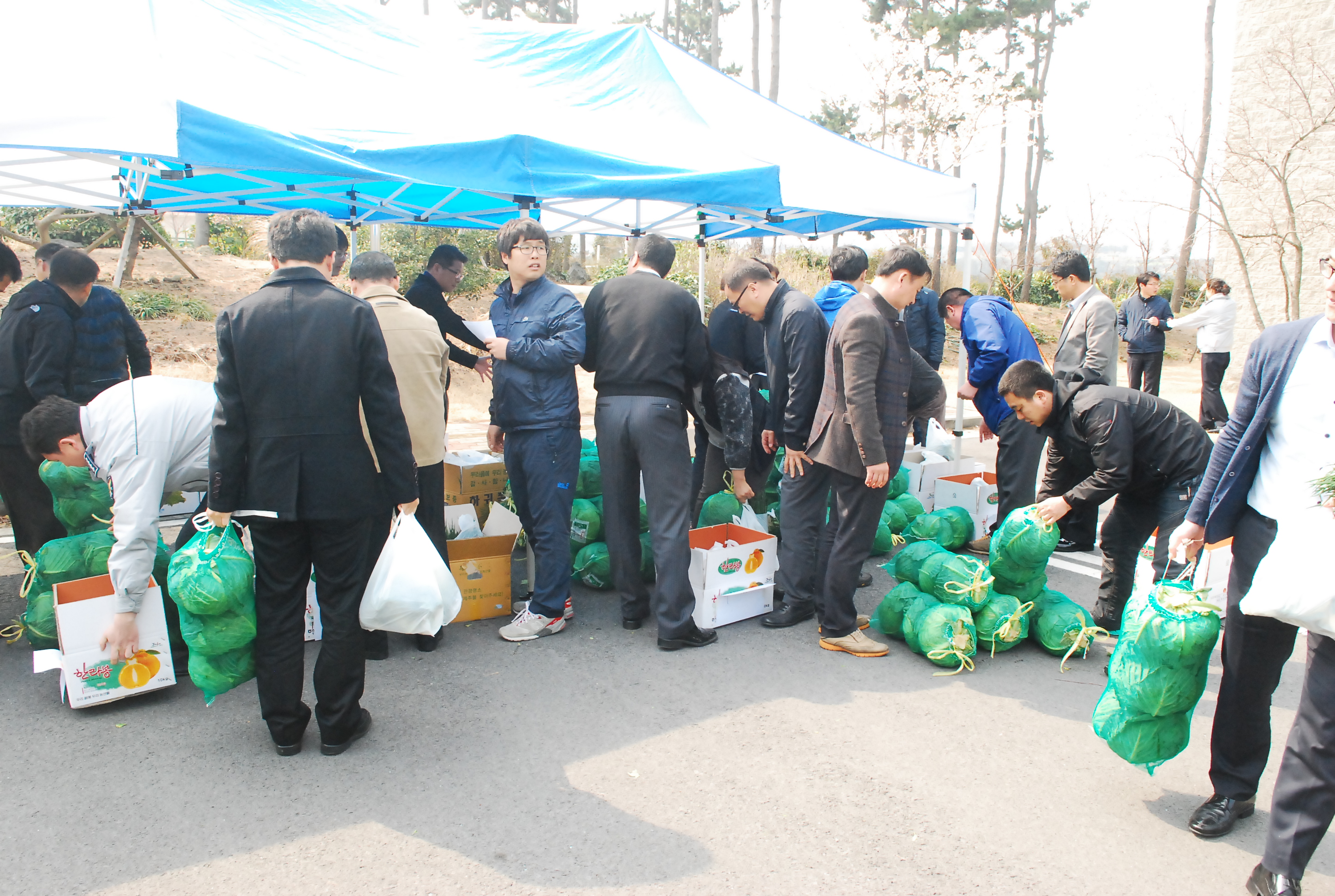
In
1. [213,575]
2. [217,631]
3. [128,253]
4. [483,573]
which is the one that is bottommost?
[483,573]

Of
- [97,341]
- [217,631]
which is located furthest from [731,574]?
[97,341]

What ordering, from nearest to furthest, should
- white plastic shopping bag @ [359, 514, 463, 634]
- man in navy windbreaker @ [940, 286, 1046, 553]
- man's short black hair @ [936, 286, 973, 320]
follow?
white plastic shopping bag @ [359, 514, 463, 634]
man in navy windbreaker @ [940, 286, 1046, 553]
man's short black hair @ [936, 286, 973, 320]

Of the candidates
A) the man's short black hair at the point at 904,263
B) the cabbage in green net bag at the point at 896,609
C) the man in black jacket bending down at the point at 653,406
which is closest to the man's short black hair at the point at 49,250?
the man in black jacket bending down at the point at 653,406

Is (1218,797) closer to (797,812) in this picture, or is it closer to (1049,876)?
(1049,876)

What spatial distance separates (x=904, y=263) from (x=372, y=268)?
8.03 ft

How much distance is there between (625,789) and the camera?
9.52 ft

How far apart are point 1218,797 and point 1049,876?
2.26 feet

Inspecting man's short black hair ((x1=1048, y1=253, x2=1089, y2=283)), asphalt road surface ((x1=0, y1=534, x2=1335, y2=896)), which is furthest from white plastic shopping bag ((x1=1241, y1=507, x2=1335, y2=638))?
man's short black hair ((x1=1048, y1=253, x2=1089, y2=283))

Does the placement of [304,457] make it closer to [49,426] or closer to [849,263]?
[49,426]

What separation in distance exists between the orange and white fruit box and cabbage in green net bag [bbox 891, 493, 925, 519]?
14.0 ft

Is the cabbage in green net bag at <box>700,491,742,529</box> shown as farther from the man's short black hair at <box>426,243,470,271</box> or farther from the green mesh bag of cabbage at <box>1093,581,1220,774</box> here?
the green mesh bag of cabbage at <box>1093,581,1220,774</box>

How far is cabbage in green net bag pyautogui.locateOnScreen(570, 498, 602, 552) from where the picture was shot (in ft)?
16.0

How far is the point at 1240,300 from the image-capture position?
1722cm

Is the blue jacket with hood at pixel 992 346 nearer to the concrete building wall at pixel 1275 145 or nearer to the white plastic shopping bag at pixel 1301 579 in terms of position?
the white plastic shopping bag at pixel 1301 579
